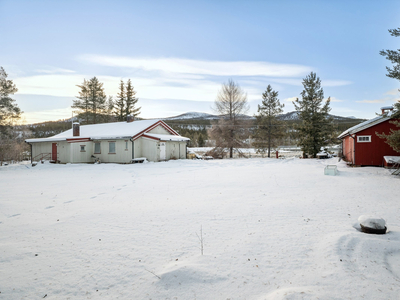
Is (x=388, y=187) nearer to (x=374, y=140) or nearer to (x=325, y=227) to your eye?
(x=325, y=227)

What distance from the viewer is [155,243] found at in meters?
4.84

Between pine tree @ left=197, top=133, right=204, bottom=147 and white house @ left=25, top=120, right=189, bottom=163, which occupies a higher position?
pine tree @ left=197, top=133, right=204, bottom=147

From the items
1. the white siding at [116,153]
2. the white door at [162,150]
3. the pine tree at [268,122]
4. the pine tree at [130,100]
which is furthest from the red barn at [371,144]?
the pine tree at [130,100]

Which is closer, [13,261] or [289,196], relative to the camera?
[13,261]

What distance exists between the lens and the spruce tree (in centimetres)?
4706

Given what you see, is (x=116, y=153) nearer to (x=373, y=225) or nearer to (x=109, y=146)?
(x=109, y=146)

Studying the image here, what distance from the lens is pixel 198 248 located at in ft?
15.2

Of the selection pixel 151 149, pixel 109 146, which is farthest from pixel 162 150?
pixel 109 146

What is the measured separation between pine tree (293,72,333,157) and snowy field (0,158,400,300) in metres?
21.7

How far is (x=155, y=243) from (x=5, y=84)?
31970mm

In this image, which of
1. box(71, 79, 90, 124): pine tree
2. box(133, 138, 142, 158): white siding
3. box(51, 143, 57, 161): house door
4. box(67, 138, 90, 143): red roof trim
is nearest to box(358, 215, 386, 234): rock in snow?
box(133, 138, 142, 158): white siding

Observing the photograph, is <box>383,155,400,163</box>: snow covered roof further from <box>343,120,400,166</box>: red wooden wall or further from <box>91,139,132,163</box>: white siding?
<box>91,139,132,163</box>: white siding

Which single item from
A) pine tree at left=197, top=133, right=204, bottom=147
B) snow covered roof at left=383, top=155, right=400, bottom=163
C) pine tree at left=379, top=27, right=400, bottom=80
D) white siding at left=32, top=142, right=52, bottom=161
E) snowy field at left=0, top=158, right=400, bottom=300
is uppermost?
pine tree at left=379, top=27, right=400, bottom=80

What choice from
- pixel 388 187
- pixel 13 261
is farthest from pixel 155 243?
pixel 388 187
